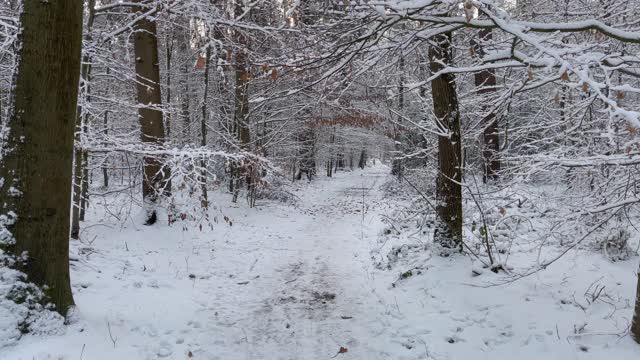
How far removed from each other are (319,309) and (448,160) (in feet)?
10.9

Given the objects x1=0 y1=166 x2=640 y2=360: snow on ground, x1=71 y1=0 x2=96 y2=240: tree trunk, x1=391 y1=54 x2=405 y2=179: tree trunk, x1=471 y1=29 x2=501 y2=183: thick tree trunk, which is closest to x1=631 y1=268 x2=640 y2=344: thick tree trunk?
x1=0 y1=166 x2=640 y2=360: snow on ground

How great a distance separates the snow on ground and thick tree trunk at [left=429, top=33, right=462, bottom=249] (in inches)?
19.1

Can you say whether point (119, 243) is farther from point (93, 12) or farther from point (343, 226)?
point (343, 226)

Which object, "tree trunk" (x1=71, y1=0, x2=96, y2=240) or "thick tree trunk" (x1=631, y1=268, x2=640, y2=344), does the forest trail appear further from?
"thick tree trunk" (x1=631, y1=268, x2=640, y2=344)

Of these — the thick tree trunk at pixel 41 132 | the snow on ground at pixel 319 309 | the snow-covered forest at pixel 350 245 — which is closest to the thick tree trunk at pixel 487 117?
the snow-covered forest at pixel 350 245

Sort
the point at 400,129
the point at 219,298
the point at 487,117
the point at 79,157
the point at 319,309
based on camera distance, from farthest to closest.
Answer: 1. the point at 400,129
2. the point at 487,117
3. the point at 79,157
4. the point at 219,298
5. the point at 319,309

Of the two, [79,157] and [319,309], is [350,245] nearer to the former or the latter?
[319,309]

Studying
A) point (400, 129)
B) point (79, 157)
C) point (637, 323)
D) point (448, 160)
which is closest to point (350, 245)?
point (448, 160)

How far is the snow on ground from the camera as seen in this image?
484 cm

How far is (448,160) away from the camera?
24.2ft

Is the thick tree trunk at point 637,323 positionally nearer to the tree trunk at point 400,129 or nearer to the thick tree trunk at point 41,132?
the tree trunk at point 400,129

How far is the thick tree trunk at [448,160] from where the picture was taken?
7.21 metres

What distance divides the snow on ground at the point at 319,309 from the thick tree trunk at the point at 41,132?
1.05m

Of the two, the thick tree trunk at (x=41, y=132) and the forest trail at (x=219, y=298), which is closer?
the thick tree trunk at (x=41, y=132)
